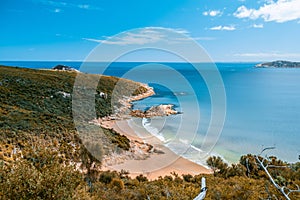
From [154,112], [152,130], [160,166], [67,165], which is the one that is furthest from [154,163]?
[154,112]

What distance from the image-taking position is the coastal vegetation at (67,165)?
6.05 m

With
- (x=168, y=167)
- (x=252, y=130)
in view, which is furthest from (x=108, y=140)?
(x=252, y=130)

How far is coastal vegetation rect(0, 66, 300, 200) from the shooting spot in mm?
6051

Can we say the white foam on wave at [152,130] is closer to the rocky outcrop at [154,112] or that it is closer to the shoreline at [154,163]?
the shoreline at [154,163]

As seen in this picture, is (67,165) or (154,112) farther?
(154,112)

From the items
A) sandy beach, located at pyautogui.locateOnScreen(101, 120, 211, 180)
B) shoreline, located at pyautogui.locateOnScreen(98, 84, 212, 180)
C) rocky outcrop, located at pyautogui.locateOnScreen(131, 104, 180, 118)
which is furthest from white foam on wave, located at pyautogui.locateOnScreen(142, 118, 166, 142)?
sandy beach, located at pyautogui.locateOnScreen(101, 120, 211, 180)

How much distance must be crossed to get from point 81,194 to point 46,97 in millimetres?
31704

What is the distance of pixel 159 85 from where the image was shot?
93875 mm

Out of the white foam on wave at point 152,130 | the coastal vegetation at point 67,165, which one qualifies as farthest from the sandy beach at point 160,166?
the white foam on wave at point 152,130

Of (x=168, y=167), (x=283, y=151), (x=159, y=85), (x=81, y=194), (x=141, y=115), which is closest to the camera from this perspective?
(x=81, y=194)

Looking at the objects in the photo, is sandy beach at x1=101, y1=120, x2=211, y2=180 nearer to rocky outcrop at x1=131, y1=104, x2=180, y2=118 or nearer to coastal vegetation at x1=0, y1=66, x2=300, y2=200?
coastal vegetation at x1=0, y1=66, x2=300, y2=200

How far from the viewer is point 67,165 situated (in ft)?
22.4

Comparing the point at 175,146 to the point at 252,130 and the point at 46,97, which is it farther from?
the point at 46,97

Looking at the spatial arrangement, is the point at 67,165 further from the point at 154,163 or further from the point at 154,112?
the point at 154,112
